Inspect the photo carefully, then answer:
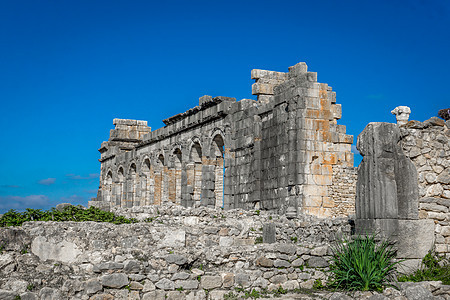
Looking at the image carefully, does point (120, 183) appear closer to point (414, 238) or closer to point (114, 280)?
point (414, 238)

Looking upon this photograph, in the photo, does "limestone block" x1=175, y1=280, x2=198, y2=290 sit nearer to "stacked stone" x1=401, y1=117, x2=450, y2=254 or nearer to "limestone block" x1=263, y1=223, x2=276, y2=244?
"stacked stone" x1=401, y1=117, x2=450, y2=254

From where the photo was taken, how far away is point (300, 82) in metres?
17.1

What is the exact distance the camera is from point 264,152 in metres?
18.5

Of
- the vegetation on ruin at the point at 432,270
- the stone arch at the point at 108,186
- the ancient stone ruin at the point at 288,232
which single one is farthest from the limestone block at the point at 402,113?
the stone arch at the point at 108,186

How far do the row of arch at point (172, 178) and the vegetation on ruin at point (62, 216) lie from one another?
36.0ft

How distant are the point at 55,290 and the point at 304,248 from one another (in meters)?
3.51

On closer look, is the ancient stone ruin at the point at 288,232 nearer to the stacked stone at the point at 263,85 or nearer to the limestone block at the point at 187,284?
the limestone block at the point at 187,284

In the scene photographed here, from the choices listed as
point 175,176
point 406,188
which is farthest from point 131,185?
point 406,188

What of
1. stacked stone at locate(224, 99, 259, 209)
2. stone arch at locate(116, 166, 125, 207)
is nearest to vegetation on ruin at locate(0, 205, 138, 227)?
stacked stone at locate(224, 99, 259, 209)

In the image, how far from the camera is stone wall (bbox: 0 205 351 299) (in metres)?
7.00

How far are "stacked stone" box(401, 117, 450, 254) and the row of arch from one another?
502 inches

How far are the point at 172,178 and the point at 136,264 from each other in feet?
62.2

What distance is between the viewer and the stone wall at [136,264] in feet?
23.0

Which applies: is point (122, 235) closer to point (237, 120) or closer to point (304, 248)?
point (304, 248)
